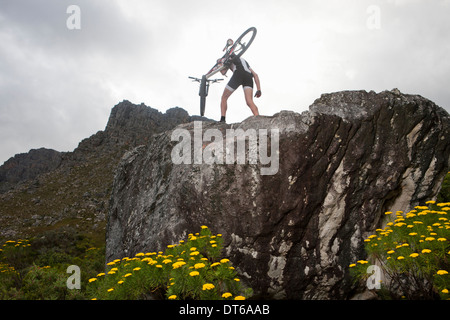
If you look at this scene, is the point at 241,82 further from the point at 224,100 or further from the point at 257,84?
the point at 224,100

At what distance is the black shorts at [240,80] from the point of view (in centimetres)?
959

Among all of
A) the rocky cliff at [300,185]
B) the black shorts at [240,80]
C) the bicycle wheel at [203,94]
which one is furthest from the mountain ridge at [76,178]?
the rocky cliff at [300,185]

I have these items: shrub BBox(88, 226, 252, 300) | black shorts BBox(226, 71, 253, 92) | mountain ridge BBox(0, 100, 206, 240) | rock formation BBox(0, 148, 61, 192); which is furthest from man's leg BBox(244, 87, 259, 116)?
rock formation BBox(0, 148, 61, 192)

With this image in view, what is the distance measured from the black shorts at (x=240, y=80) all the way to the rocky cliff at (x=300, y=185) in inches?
84.4

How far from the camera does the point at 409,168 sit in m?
7.75

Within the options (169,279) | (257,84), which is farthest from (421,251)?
(257,84)

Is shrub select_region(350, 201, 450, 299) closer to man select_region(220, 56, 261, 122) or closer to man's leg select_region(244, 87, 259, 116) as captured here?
man's leg select_region(244, 87, 259, 116)

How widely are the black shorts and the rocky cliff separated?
214cm

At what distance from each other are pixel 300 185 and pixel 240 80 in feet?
14.0

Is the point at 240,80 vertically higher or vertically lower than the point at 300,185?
higher

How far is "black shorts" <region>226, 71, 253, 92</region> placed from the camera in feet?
31.4

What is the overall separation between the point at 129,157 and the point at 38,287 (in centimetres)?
457

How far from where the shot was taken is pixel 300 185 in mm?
6809

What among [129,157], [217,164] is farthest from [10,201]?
[217,164]
